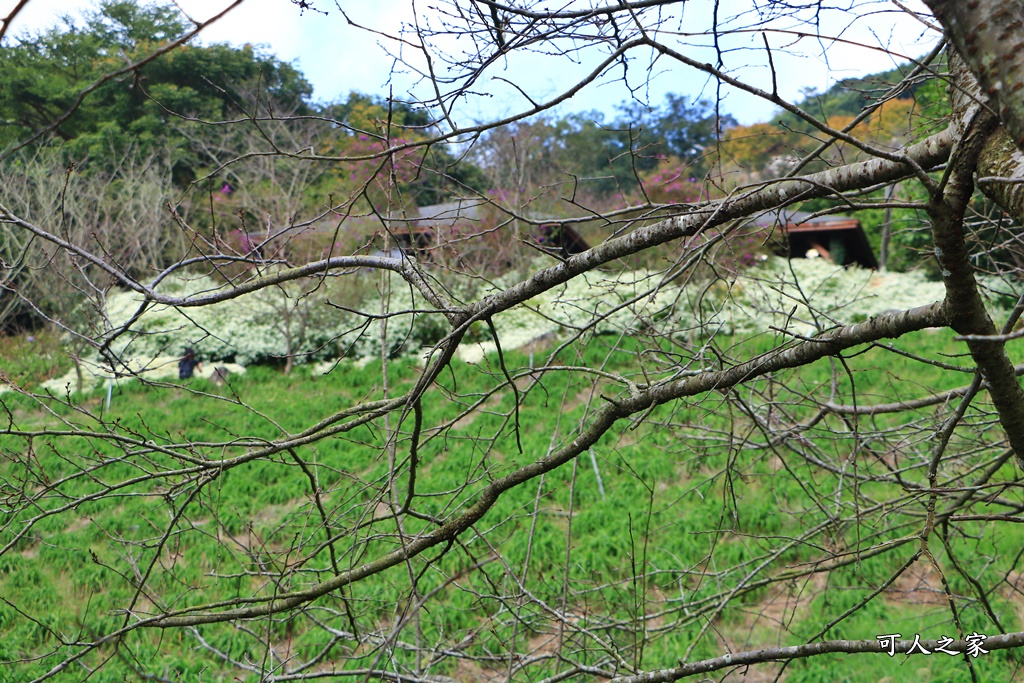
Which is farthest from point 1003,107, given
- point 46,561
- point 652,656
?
point 46,561

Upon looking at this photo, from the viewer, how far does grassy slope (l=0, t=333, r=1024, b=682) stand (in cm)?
427

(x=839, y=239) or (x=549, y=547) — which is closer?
(x=549, y=547)

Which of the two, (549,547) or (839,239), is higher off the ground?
Answer: (839,239)

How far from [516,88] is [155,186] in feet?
47.0

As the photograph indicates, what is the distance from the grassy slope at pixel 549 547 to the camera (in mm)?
4266

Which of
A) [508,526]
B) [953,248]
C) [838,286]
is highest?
[953,248]

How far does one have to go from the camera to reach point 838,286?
504 inches

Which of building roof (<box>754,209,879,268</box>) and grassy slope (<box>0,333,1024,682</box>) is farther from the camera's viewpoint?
building roof (<box>754,209,879,268</box>)

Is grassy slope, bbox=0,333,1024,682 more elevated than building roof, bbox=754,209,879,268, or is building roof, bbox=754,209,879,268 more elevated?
building roof, bbox=754,209,879,268

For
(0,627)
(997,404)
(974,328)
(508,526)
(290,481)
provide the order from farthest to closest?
(290,481)
(508,526)
(0,627)
(997,404)
(974,328)

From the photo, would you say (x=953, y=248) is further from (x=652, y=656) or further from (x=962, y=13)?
(x=652, y=656)

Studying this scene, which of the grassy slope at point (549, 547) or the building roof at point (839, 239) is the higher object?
the building roof at point (839, 239)

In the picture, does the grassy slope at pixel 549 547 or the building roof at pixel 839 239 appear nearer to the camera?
the grassy slope at pixel 549 547

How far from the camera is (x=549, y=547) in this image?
6.14 metres
